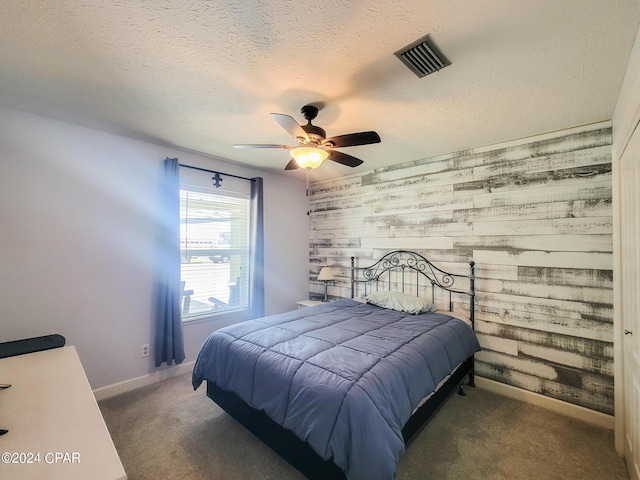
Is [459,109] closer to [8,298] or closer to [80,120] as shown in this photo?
[80,120]

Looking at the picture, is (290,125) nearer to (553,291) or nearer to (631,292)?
(631,292)

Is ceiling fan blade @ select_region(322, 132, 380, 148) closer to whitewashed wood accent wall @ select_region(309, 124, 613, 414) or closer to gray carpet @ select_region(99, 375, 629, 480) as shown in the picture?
whitewashed wood accent wall @ select_region(309, 124, 613, 414)

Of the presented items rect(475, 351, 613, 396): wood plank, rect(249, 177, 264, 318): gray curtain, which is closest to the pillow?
rect(475, 351, 613, 396): wood plank

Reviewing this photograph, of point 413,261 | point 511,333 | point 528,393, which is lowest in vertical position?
point 528,393

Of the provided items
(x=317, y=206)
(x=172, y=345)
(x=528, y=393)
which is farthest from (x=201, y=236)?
(x=528, y=393)

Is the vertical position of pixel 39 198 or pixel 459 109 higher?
pixel 459 109

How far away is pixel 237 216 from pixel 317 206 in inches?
54.5

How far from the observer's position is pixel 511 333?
2754 millimetres

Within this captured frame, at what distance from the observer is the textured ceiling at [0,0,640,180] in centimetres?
130

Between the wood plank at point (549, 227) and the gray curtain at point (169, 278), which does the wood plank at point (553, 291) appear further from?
the gray curtain at point (169, 278)

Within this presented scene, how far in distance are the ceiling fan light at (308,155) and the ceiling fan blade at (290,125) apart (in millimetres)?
87

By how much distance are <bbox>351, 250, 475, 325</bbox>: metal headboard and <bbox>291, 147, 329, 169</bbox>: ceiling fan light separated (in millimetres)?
1979

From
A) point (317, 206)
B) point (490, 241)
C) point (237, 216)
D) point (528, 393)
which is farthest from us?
point (317, 206)

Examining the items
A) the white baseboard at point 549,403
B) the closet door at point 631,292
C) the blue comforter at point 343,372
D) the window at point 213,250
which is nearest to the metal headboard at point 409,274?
the blue comforter at point 343,372
